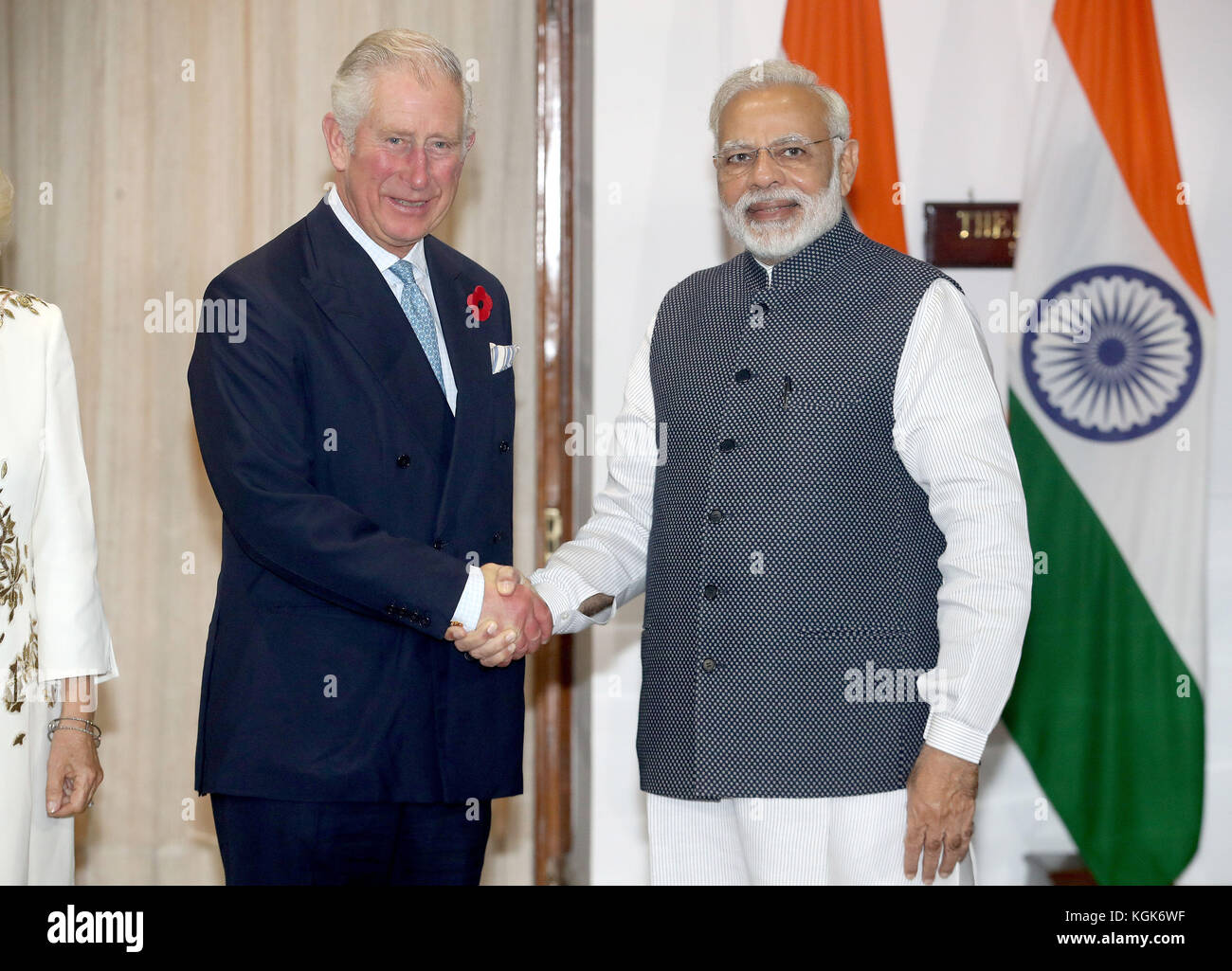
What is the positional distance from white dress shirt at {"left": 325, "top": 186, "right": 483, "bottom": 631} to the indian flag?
170 cm

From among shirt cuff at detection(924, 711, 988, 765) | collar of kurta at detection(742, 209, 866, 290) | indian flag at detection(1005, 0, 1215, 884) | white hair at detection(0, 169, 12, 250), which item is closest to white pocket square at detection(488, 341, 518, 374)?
collar of kurta at detection(742, 209, 866, 290)

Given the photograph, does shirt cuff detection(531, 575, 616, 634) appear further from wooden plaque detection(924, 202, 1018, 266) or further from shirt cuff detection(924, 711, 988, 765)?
wooden plaque detection(924, 202, 1018, 266)

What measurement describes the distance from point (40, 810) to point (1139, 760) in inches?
103

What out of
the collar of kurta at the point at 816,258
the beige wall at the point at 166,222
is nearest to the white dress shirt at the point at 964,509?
the collar of kurta at the point at 816,258

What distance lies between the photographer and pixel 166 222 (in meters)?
3.42

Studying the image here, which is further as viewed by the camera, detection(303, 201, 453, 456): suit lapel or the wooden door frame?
the wooden door frame

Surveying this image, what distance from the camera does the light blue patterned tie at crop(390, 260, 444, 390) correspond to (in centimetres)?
225

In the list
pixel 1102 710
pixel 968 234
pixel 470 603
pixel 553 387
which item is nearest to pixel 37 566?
pixel 470 603

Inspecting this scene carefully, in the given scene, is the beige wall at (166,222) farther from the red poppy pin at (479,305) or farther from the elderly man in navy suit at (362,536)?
the elderly man in navy suit at (362,536)

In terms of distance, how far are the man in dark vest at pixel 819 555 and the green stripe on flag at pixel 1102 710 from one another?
134 cm

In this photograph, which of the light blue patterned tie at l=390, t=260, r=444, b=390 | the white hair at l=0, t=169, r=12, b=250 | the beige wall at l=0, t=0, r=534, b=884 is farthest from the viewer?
the beige wall at l=0, t=0, r=534, b=884

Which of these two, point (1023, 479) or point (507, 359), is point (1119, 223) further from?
point (507, 359)

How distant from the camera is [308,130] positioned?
3.39 metres

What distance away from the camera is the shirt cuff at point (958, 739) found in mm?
1903
